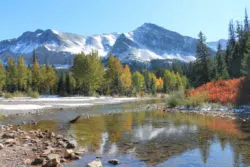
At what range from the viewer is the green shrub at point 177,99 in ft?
113

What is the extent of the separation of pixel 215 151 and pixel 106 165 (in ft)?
15.1

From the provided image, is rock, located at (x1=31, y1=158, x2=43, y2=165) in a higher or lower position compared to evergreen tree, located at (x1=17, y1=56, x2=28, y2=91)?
lower

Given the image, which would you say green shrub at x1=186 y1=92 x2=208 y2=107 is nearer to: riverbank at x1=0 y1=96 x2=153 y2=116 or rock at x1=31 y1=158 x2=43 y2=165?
riverbank at x1=0 y1=96 x2=153 y2=116

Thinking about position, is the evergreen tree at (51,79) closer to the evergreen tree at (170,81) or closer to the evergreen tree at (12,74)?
the evergreen tree at (12,74)

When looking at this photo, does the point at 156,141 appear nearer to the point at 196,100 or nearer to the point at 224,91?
the point at 196,100

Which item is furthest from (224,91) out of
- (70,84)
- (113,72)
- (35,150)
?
(70,84)

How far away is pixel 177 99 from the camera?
3494 centimetres

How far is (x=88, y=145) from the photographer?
13617mm

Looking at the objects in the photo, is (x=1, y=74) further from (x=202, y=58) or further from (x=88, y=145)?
(x=88, y=145)

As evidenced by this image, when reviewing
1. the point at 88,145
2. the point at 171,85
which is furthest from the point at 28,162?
the point at 171,85

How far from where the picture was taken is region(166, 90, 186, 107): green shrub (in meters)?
34.4

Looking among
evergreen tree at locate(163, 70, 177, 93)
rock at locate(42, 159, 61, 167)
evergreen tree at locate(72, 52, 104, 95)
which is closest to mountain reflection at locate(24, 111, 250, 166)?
rock at locate(42, 159, 61, 167)

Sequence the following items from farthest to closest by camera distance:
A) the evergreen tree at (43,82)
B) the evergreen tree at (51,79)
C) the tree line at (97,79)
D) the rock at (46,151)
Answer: the evergreen tree at (51,79)
the evergreen tree at (43,82)
the tree line at (97,79)
the rock at (46,151)

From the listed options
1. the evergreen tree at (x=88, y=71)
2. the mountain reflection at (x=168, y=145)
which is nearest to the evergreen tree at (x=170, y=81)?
the evergreen tree at (x=88, y=71)
